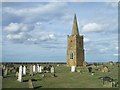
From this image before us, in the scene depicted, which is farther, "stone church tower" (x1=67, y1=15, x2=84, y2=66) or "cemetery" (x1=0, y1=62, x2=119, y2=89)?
"stone church tower" (x1=67, y1=15, x2=84, y2=66)

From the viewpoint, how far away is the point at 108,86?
1961 cm

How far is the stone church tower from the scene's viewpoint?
55031 millimetres

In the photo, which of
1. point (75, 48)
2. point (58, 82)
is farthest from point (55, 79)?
point (75, 48)

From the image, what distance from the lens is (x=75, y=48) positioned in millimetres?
55344

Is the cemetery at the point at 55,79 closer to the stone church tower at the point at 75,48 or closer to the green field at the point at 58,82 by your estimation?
the green field at the point at 58,82

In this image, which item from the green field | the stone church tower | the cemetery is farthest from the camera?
the stone church tower

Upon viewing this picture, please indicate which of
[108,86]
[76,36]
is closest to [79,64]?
[76,36]

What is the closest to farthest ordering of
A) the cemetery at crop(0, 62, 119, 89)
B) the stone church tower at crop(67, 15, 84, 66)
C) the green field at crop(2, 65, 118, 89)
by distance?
the green field at crop(2, 65, 118, 89) < the cemetery at crop(0, 62, 119, 89) < the stone church tower at crop(67, 15, 84, 66)

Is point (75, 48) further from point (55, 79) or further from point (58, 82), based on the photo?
point (58, 82)

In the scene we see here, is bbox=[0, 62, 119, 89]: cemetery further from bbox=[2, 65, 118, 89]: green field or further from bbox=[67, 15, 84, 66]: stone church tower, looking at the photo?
bbox=[67, 15, 84, 66]: stone church tower

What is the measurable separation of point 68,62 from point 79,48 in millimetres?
4186

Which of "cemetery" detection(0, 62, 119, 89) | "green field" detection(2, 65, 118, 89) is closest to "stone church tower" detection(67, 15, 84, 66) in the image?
"cemetery" detection(0, 62, 119, 89)

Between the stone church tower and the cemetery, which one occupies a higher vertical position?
the stone church tower

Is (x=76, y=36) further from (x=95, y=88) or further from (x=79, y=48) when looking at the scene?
(x=95, y=88)
